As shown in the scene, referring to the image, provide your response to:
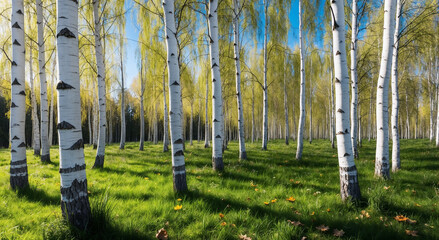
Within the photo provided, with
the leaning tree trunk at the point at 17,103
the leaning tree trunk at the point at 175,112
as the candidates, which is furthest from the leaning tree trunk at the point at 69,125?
the leaning tree trunk at the point at 17,103

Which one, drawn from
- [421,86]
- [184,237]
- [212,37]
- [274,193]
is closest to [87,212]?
[184,237]

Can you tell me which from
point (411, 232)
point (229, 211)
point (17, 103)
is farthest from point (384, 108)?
point (17, 103)

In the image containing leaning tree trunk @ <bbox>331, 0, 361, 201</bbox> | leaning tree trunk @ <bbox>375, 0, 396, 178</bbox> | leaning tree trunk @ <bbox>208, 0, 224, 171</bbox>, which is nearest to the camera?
leaning tree trunk @ <bbox>331, 0, 361, 201</bbox>

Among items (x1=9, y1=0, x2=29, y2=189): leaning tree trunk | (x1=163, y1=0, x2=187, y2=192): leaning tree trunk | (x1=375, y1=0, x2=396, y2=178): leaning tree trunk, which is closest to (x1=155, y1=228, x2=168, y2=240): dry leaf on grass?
(x1=163, y1=0, x2=187, y2=192): leaning tree trunk

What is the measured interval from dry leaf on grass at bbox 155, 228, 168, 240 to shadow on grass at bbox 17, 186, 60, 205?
2.03 meters

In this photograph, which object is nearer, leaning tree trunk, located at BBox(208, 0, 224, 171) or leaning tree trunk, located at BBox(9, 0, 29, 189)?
leaning tree trunk, located at BBox(9, 0, 29, 189)

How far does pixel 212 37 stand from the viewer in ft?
17.7

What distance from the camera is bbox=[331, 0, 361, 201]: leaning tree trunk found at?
126 inches

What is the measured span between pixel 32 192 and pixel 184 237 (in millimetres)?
3109

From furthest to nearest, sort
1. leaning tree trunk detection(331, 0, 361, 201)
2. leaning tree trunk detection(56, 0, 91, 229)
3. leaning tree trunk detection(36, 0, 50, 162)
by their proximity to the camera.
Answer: leaning tree trunk detection(36, 0, 50, 162) → leaning tree trunk detection(331, 0, 361, 201) → leaning tree trunk detection(56, 0, 91, 229)

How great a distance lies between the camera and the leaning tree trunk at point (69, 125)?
215cm

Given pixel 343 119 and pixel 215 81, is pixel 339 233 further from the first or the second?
pixel 215 81

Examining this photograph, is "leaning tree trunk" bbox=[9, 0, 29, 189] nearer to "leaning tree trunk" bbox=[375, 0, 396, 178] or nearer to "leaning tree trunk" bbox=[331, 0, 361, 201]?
"leaning tree trunk" bbox=[331, 0, 361, 201]

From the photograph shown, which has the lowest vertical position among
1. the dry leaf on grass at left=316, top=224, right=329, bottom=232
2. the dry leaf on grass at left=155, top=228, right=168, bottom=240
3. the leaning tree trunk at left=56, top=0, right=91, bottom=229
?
the dry leaf on grass at left=316, top=224, right=329, bottom=232
